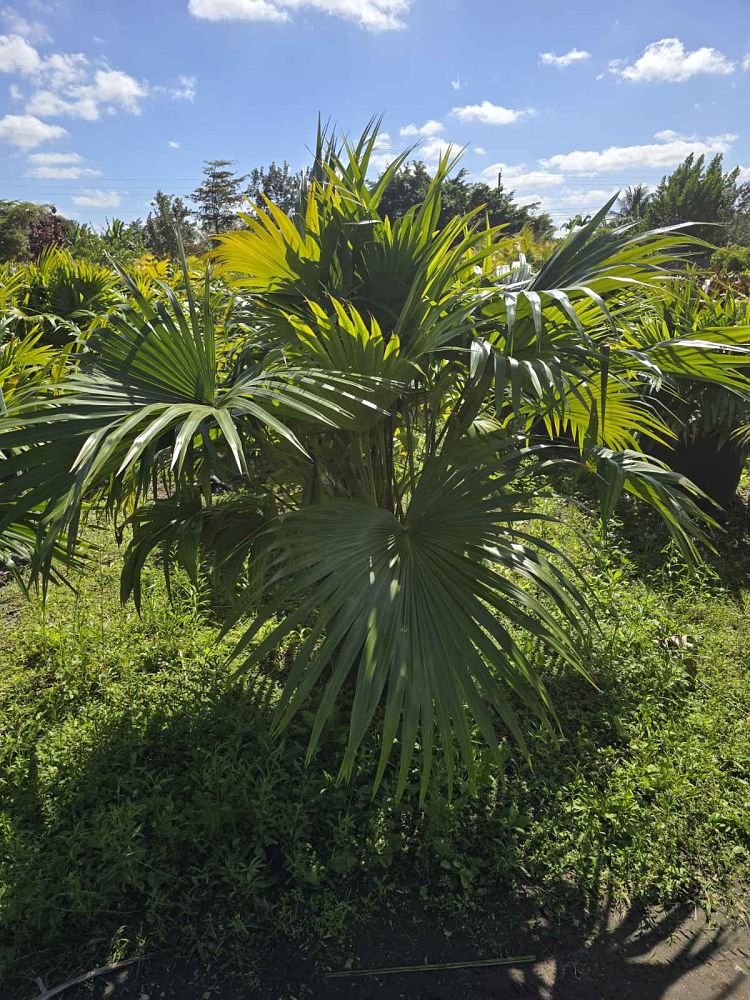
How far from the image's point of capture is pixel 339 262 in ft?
6.68

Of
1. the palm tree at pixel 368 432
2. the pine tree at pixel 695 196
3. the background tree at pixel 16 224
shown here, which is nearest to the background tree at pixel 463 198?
the pine tree at pixel 695 196

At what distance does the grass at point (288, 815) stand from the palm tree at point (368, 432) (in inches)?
13.8

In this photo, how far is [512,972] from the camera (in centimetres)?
155

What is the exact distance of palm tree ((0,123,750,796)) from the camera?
1393 millimetres

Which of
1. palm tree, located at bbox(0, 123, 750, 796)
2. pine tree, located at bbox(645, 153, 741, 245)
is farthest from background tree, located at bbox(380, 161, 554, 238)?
palm tree, located at bbox(0, 123, 750, 796)

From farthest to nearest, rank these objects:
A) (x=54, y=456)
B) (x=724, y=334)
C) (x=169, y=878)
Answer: (x=724, y=334), (x=169, y=878), (x=54, y=456)

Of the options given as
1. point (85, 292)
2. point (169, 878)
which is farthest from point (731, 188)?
point (169, 878)

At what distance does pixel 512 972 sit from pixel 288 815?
2.44ft

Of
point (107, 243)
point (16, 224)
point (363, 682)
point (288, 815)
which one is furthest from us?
point (16, 224)

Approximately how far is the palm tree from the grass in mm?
352

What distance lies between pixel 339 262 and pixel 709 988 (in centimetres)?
231

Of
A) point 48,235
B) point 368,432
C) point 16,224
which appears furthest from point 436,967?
point 16,224

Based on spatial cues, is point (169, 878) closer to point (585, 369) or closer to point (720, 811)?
point (720, 811)

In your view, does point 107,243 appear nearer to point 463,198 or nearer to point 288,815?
point 288,815
